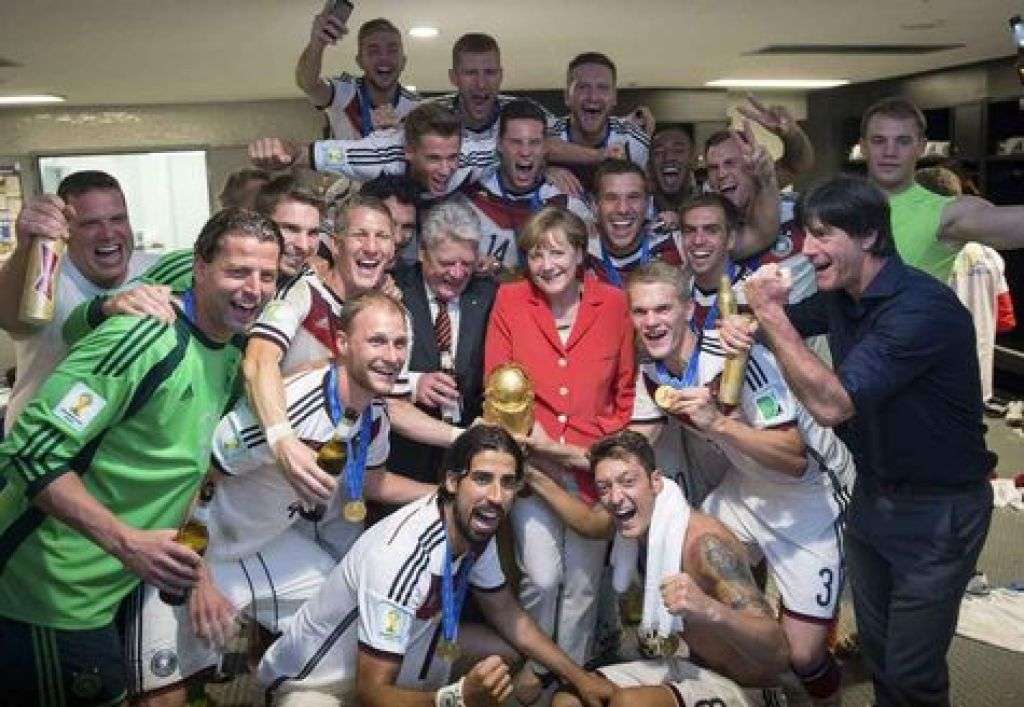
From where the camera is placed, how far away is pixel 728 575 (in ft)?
9.50

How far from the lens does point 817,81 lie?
1099cm

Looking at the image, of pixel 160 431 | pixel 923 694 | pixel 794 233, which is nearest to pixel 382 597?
pixel 160 431

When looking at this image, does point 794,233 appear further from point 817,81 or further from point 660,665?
point 817,81

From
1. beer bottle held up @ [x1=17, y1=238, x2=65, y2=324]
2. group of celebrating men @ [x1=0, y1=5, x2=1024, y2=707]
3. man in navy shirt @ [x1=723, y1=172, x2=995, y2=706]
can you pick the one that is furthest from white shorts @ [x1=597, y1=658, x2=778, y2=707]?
beer bottle held up @ [x1=17, y1=238, x2=65, y2=324]

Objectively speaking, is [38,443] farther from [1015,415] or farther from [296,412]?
[1015,415]

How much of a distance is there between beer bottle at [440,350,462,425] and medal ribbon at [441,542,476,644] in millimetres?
578

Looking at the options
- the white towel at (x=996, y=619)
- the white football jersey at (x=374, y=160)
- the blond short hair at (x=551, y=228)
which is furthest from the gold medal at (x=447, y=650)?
the white towel at (x=996, y=619)

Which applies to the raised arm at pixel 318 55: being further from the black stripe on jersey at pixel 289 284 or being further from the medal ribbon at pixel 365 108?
the black stripe on jersey at pixel 289 284

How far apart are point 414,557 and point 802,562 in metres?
1.33

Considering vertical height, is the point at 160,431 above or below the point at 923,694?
above

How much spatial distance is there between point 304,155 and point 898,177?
88.2 inches

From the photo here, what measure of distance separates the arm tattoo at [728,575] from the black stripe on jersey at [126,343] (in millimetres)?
1649

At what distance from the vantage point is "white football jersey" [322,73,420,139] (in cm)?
423

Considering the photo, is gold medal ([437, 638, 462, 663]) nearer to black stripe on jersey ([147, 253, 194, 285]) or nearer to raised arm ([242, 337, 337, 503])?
raised arm ([242, 337, 337, 503])
